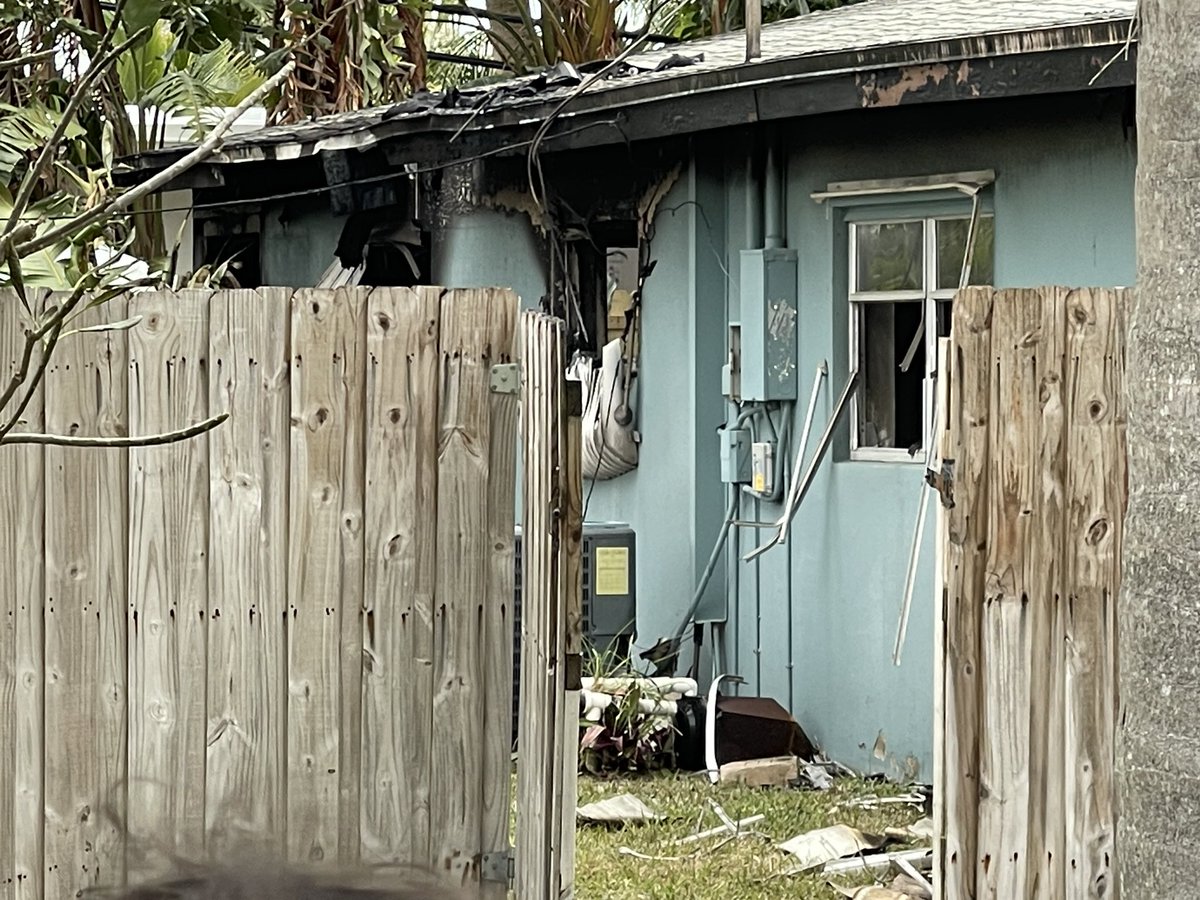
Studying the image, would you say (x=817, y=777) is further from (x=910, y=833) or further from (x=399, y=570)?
(x=399, y=570)

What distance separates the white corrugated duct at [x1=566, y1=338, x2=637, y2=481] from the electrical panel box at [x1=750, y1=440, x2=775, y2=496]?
109cm

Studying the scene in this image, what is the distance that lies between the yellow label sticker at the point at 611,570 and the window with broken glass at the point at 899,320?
144cm

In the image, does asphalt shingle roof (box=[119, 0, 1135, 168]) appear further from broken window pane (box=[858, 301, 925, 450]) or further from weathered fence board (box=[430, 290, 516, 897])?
weathered fence board (box=[430, 290, 516, 897])

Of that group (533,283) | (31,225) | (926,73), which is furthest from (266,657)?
(533,283)

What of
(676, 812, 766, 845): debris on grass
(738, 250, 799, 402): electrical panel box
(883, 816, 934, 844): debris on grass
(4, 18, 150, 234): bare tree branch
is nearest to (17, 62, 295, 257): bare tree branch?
(4, 18, 150, 234): bare tree branch

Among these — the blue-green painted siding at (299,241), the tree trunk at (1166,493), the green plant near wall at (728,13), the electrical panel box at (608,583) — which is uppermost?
the green plant near wall at (728,13)

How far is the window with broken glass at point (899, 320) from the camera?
8.85m

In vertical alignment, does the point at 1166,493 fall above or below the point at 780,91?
below

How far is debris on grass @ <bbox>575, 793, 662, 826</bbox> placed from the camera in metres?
7.75

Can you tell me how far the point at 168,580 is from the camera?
5.06 meters

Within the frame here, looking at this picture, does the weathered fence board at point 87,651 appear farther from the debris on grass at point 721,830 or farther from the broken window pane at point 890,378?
the broken window pane at point 890,378

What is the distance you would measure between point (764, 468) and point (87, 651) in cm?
494

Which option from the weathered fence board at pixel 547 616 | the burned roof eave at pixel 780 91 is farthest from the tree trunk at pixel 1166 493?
the burned roof eave at pixel 780 91

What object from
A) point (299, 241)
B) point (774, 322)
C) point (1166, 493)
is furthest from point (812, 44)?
point (1166, 493)
